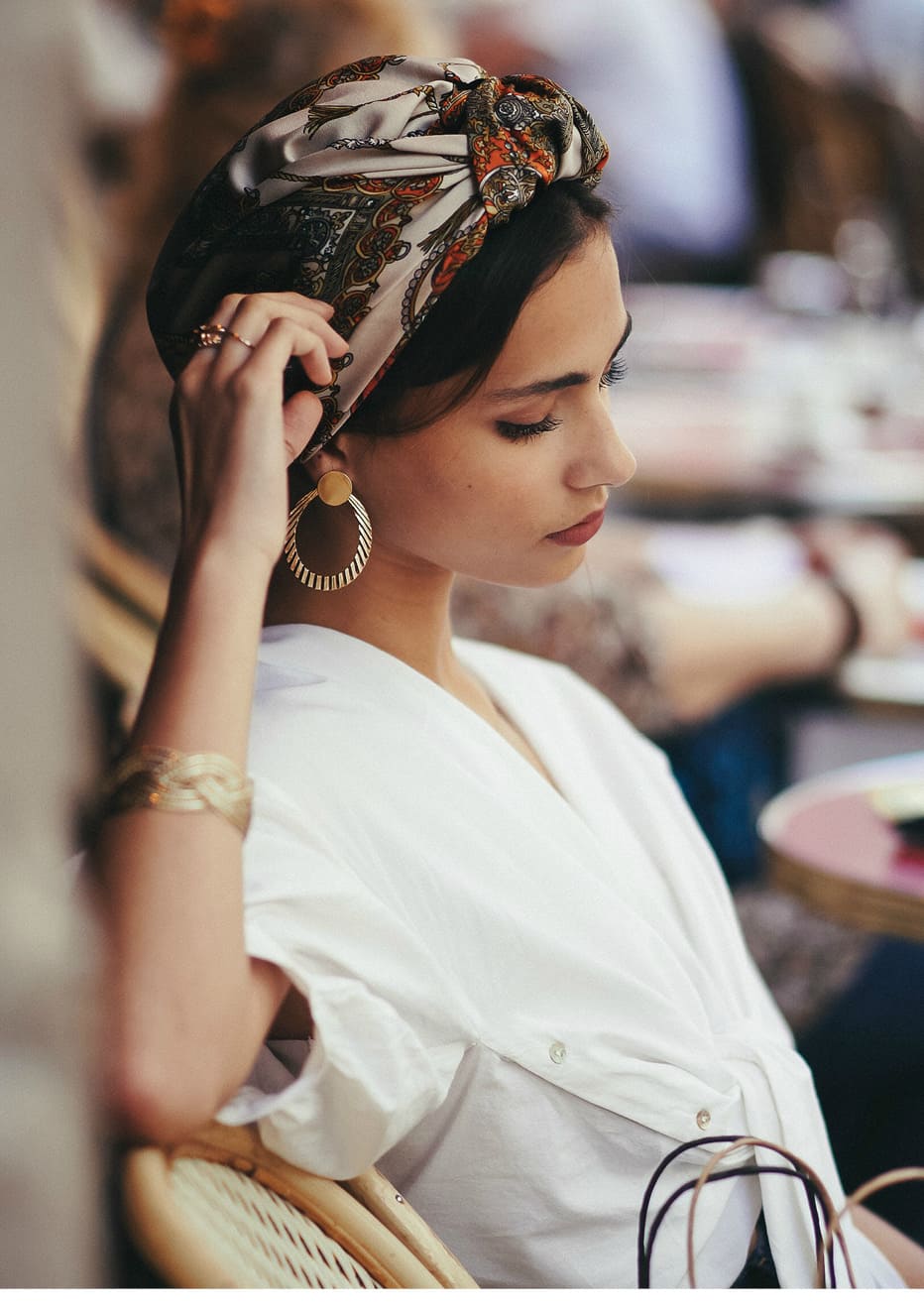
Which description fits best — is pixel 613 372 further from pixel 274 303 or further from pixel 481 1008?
pixel 481 1008

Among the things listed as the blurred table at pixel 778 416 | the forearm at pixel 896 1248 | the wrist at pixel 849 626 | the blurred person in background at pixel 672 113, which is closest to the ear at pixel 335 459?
the forearm at pixel 896 1248

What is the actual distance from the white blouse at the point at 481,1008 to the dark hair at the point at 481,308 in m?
0.19

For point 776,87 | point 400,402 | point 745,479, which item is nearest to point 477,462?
point 400,402

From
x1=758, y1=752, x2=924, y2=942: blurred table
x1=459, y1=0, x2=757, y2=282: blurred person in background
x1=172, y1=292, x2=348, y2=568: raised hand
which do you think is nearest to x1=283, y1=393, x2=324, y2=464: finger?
x1=172, y1=292, x2=348, y2=568: raised hand

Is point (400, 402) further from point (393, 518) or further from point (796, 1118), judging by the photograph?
point (796, 1118)

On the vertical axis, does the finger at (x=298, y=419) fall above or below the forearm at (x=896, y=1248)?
above

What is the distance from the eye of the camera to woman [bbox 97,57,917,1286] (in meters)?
0.84

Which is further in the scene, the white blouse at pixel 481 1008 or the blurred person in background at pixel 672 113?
the blurred person in background at pixel 672 113

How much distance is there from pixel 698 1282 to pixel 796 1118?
0.14 m

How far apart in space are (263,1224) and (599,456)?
21.4 inches

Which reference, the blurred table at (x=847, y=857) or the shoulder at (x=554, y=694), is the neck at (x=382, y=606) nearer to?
the shoulder at (x=554, y=694)

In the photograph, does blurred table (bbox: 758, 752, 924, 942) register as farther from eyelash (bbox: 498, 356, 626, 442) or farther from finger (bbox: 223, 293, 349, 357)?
finger (bbox: 223, 293, 349, 357)

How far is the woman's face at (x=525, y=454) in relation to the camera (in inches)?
37.8

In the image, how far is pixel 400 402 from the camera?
3.18ft
